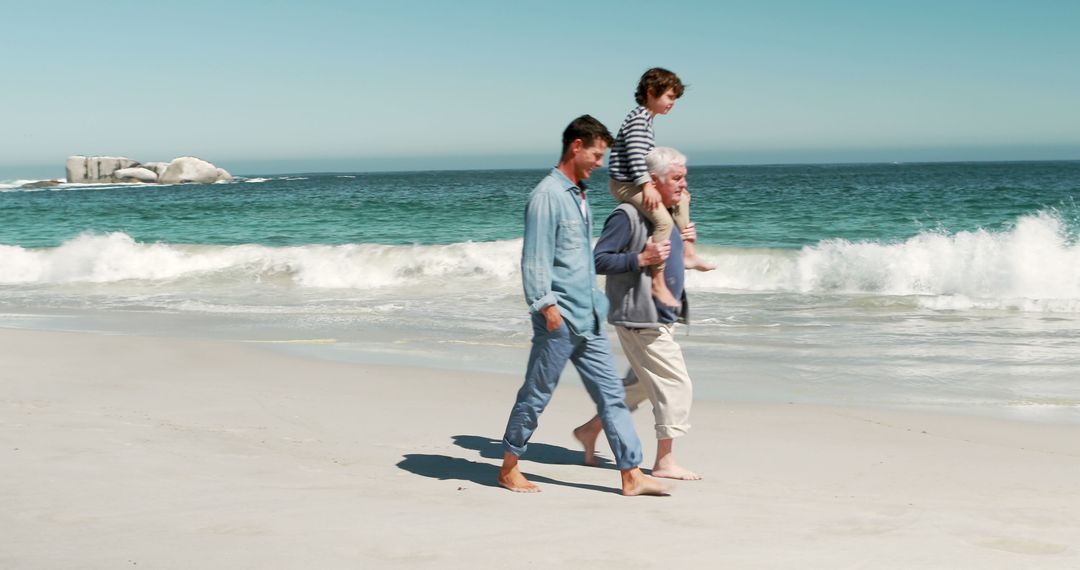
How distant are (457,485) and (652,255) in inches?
51.7

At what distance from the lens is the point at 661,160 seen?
14.0ft

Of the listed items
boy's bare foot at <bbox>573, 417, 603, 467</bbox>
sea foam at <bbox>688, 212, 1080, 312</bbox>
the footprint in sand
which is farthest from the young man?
sea foam at <bbox>688, 212, 1080, 312</bbox>

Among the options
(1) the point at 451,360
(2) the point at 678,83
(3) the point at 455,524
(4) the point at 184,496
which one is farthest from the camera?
(1) the point at 451,360

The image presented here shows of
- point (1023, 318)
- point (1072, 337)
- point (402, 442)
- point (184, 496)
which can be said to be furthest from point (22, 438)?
point (1023, 318)

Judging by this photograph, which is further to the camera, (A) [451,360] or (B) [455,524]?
(A) [451,360]

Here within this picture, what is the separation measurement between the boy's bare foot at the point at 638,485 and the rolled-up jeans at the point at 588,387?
0.05 metres

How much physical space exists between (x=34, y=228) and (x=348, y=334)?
955 inches

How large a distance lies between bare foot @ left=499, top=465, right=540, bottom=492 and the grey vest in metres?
0.79

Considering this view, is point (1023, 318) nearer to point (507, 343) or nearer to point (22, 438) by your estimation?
point (507, 343)

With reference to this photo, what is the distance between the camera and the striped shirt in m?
4.28

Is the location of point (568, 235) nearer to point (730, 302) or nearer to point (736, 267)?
point (730, 302)

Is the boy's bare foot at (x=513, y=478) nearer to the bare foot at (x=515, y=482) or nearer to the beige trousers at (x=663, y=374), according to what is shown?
the bare foot at (x=515, y=482)

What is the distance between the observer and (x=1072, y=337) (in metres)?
8.98

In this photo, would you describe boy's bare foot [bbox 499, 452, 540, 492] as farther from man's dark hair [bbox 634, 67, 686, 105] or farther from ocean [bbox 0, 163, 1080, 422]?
ocean [bbox 0, 163, 1080, 422]
